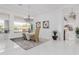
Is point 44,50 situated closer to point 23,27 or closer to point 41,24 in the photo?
point 23,27

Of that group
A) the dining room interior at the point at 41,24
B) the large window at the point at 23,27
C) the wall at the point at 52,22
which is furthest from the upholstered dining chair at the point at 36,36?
the wall at the point at 52,22

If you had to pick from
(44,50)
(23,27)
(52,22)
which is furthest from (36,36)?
(44,50)

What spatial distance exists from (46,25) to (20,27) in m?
2.39

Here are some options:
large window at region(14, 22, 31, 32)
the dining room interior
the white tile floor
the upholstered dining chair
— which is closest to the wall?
the dining room interior

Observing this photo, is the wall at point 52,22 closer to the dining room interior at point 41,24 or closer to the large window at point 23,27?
the dining room interior at point 41,24

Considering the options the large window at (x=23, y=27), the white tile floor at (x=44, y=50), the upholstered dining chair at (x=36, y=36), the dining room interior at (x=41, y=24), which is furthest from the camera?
the large window at (x=23, y=27)

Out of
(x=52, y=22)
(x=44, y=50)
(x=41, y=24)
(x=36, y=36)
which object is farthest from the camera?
(x=41, y=24)

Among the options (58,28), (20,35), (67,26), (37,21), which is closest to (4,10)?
(20,35)

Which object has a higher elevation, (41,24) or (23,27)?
(41,24)

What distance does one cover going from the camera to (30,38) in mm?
8156

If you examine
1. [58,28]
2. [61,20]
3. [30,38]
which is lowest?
[30,38]

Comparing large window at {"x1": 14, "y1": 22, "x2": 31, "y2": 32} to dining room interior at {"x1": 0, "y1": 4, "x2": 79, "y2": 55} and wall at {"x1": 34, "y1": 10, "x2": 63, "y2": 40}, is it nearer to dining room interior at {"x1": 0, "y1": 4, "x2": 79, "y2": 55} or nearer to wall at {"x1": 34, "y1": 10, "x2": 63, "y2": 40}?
dining room interior at {"x1": 0, "y1": 4, "x2": 79, "y2": 55}
